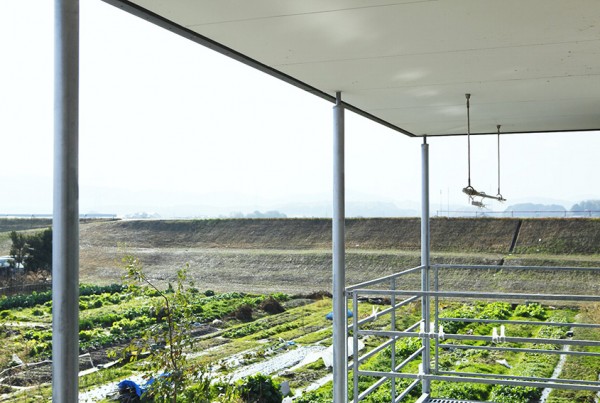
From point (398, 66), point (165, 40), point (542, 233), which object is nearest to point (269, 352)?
point (542, 233)

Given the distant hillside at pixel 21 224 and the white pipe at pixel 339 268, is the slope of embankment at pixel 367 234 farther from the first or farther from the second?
the white pipe at pixel 339 268

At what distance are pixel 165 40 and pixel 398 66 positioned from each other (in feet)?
88.6

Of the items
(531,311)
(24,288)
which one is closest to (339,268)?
(24,288)

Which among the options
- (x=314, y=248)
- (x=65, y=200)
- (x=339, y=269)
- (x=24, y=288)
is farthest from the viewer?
(x=314, y=248)

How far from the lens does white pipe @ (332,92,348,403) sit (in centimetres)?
341

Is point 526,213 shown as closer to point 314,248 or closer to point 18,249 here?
point 314,248

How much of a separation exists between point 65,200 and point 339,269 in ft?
6.66

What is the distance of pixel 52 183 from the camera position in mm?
1651

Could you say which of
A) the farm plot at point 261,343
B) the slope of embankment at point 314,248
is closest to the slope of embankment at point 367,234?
the slope of embankment at point 314,248

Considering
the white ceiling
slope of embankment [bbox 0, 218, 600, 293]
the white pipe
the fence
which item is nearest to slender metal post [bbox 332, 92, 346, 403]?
the white pipe

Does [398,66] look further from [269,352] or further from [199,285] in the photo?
[199,285]

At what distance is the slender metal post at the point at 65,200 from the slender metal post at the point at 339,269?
1925 millimetres

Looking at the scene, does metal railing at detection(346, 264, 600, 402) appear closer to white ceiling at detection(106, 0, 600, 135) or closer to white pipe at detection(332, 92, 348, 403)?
white pipe at detection(332, 92, 348, 403)

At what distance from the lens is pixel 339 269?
11.4 ft
